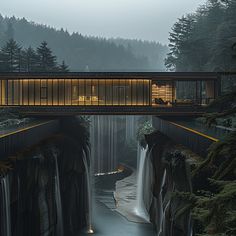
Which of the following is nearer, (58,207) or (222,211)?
(222,211)

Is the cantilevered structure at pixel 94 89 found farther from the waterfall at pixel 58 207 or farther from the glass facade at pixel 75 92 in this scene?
the waterfall at pixel 58 207

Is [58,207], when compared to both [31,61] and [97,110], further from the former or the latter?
[31,61]

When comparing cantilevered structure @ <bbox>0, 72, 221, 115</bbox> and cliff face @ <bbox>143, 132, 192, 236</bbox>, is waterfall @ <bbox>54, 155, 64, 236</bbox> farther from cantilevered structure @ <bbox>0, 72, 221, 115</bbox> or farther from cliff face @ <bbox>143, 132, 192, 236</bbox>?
cantilevered structure @ <bbox>0, 72, 221, 115</bbox>

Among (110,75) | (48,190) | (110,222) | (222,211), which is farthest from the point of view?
(110,75)

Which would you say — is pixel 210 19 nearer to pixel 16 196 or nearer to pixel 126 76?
pixel 126 76

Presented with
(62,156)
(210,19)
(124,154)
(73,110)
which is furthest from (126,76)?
(210,19)

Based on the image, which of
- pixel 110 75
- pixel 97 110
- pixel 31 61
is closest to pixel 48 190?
pixel 97 110

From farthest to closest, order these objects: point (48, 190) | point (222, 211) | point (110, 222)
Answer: point (110, 222) → point (48, 190) → point (222, 211)

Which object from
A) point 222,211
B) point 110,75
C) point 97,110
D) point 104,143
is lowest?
point 104,143
